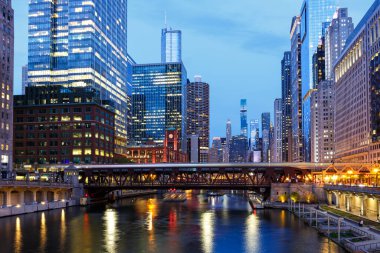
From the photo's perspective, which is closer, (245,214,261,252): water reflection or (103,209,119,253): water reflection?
(103,209,119,253): water reflection

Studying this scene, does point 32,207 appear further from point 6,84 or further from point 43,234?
point 6,84

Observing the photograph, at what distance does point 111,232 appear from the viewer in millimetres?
90438

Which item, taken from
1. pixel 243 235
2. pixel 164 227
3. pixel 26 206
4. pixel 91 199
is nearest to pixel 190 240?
pixel 243 235

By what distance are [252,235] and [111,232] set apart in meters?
24.7

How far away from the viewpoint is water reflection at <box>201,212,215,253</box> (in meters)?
74.8

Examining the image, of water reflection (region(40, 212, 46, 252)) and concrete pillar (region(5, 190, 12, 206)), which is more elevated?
concrete pillar (region(5, 190, 12, 206))

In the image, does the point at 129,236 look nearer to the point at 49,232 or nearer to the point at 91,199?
the point at 49,232

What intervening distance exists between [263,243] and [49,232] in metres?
36.9

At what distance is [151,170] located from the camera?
167 metres

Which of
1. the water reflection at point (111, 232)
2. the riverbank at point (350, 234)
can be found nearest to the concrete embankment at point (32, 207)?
the water reflection at point (111, 232)

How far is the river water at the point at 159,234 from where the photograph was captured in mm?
73500

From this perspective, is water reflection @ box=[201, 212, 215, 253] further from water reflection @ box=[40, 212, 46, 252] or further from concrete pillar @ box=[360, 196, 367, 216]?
concrete pillar @ box=[360, 196, 367, 216]

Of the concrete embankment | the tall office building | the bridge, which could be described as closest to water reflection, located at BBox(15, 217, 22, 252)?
the concrete embankment

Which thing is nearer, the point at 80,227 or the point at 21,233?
the point at 21,233
